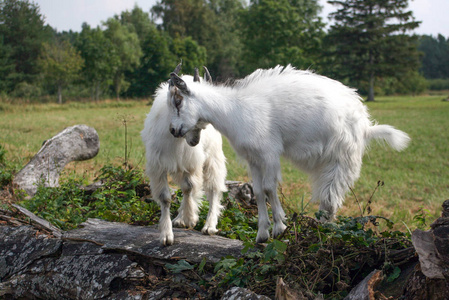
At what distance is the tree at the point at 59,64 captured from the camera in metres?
42.7

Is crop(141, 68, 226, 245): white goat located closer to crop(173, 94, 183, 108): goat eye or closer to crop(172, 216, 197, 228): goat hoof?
crop(172, 216, 197, 228): goat hoof

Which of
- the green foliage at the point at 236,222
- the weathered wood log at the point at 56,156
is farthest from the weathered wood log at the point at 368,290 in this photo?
the weathered wood log at the point at 56,156

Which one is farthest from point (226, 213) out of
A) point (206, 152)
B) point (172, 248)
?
point (172, 248)

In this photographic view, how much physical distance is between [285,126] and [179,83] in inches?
42.3

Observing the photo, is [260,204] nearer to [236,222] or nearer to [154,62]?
[236,222]

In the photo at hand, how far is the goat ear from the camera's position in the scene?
3.98 meters

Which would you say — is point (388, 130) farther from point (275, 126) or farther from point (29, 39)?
point (29, 39)

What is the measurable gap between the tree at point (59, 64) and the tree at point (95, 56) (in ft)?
9.10

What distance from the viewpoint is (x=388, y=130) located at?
15.0 ft

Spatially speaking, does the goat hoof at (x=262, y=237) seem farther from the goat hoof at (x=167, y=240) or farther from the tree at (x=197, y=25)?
the tree at (x=197, y=25)

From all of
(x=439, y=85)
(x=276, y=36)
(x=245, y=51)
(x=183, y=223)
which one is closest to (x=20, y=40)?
(x=245, y=51)

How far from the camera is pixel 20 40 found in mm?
47250

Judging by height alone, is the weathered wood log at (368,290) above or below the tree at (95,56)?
below

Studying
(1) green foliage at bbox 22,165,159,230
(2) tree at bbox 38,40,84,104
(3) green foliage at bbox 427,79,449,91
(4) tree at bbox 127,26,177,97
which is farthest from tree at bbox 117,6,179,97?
(3) green foliage at bbox 427,79,449,91
